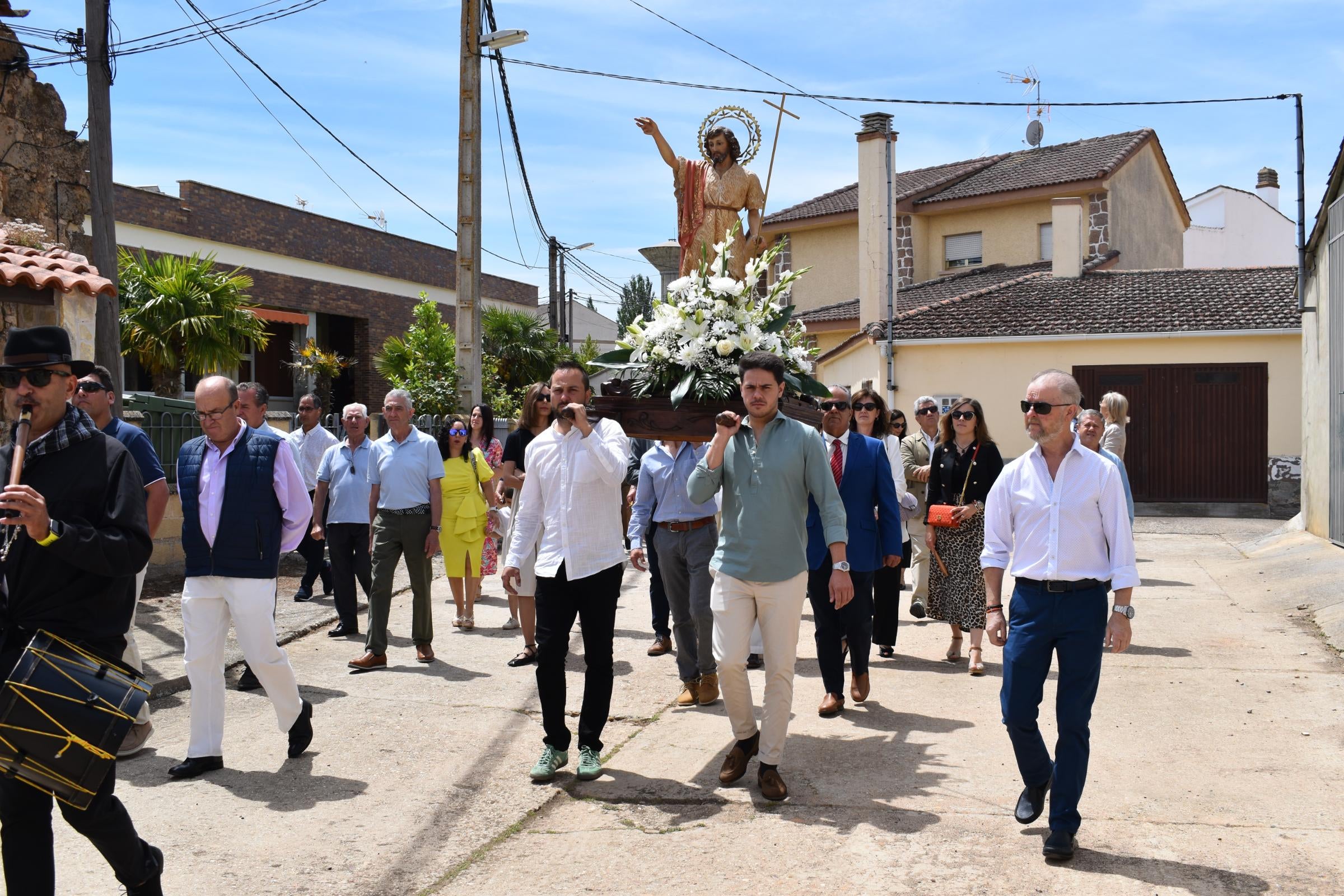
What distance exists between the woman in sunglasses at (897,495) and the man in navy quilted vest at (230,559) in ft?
12.2

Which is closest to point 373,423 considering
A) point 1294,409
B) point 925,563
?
point 925,563

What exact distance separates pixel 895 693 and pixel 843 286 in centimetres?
2519

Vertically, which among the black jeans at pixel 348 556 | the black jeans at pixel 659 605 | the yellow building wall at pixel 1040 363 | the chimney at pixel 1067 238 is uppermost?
the chimney at pixel 1067 238

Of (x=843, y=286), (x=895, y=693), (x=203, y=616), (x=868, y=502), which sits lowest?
(x=895, y=693)

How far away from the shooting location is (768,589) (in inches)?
207

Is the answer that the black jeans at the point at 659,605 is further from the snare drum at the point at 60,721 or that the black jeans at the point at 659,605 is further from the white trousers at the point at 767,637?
the snare drum at the point at 60,721

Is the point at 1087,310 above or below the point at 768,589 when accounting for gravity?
above

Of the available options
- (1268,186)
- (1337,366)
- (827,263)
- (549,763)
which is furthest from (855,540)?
(1268,186)

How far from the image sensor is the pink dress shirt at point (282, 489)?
583cm

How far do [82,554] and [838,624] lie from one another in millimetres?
4251

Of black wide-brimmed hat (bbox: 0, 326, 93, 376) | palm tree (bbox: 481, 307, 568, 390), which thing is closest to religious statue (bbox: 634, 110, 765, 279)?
black wide-brimmed hat (bbox: 0, 326, 93, 376)

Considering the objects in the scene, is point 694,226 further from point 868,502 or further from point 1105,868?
point 1105,868

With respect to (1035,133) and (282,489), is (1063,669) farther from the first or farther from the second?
(1035,133)

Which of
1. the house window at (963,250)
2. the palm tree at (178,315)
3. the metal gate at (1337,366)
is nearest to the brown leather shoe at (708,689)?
the metal gate at (1337,366)
